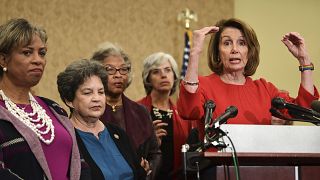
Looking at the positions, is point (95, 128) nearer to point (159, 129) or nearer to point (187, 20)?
point (159, 129)

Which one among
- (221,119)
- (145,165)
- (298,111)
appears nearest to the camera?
(221,119)

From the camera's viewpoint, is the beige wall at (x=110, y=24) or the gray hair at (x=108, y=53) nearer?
the gray hair at (x=108, y=53)

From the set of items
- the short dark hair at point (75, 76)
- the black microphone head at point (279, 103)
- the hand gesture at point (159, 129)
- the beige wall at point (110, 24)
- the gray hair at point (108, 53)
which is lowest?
the hand gesture at point (159, 129)

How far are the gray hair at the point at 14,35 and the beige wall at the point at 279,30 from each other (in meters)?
3.85

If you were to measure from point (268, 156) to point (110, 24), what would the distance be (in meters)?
3.97

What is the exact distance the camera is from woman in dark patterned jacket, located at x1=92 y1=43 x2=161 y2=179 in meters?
3.53

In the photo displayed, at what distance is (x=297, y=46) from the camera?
3.36 metres

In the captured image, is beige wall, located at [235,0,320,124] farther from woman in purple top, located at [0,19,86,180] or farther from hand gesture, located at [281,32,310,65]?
woman in purple top, located at [0,19,86,180]

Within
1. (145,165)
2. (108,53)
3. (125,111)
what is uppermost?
(108,53)

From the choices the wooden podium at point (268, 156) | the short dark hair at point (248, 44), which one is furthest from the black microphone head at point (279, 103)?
the short dark hair at point (248, 44)

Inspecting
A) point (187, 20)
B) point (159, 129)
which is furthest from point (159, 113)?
point (187, 20)

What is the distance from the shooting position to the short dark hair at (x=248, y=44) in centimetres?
334

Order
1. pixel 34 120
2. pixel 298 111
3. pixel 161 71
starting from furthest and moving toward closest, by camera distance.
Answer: pixel 161 71
pixel 34 120
pixel 298 111

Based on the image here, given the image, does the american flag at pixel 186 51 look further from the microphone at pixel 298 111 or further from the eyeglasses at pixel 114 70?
the microphone at pixel 298 111
